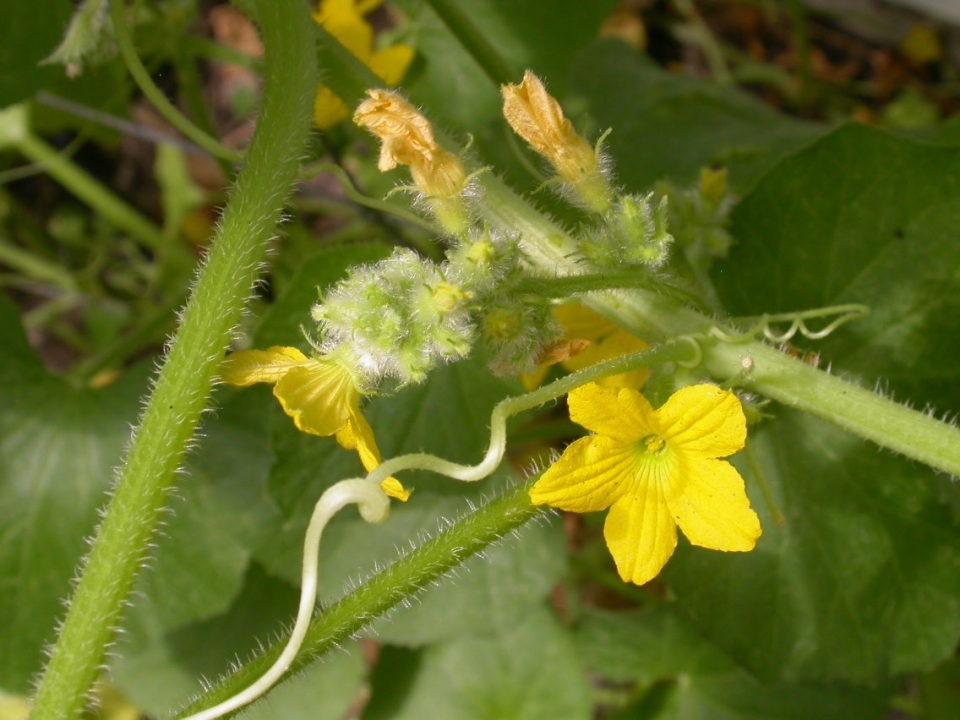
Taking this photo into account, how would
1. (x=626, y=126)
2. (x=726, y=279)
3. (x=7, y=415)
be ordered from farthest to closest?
(x=626, y=126) < (x=7, y=415) < (x=726, y=279)

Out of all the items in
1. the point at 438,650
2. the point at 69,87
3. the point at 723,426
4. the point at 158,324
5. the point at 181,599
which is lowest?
the point at 438,650

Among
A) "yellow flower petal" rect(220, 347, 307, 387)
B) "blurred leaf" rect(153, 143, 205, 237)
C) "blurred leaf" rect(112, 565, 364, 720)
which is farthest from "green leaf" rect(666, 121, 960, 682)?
"blurred leaf" rect(153, 143, 205, 237)

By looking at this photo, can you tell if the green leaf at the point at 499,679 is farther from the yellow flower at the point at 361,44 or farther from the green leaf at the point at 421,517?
the yellow flower at the point at 361,44

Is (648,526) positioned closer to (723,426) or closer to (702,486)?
(702,486)

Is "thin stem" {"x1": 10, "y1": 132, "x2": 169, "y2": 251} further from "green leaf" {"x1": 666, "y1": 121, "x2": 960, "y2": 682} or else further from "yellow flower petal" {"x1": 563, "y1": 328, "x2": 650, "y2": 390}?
"green leaf" {"x1": 666, "y1": 121, "x2": 960, "y2": 682}

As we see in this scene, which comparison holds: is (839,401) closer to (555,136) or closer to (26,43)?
(555,136)

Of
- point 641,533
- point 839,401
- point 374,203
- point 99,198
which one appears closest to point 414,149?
point 374,203

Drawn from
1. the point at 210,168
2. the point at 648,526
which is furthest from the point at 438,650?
the point at 210,168
